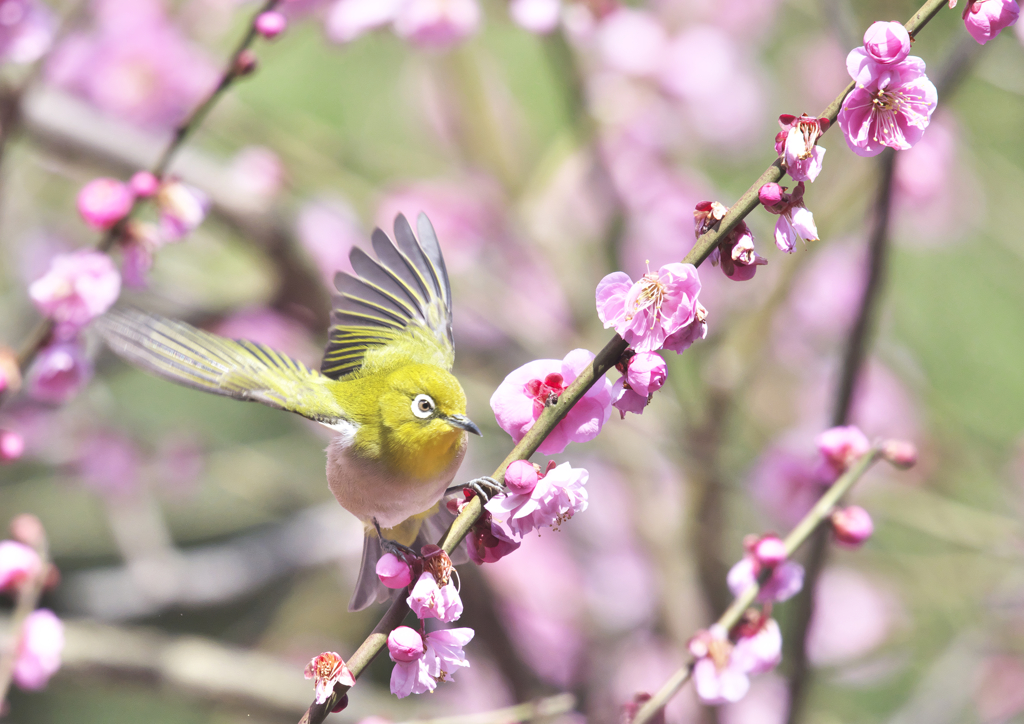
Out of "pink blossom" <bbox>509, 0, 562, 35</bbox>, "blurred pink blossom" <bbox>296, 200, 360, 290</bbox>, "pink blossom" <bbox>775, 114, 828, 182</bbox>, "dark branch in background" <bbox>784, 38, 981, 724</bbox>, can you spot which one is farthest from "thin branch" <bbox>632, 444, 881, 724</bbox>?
"blurred pink blossom" <bbox>296, 200, 360, 290</bbox>

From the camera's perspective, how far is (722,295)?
2.53 metres

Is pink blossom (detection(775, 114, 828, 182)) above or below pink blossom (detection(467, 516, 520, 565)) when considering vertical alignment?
above

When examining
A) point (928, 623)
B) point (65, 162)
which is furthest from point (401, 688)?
point (928, 623)

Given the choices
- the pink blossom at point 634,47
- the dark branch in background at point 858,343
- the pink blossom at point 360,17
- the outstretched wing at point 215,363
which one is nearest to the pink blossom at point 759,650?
the dark branch in background at point 858,343

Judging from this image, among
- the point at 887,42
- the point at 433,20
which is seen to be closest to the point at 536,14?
the point at 433,20

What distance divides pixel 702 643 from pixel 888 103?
54 cm

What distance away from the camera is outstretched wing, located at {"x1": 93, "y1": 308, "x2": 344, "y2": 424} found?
932mm

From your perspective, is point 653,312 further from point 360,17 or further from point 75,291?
point 360,17

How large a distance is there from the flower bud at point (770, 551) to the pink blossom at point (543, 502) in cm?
23

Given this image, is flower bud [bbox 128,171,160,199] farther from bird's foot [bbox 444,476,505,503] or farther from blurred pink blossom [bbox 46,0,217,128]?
blurred pink blossom [bbox 46,0,217,128]

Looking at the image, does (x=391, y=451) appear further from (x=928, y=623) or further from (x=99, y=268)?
(x=928, y=623)

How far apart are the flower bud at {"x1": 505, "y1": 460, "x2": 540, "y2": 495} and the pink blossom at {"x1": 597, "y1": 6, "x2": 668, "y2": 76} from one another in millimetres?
2029

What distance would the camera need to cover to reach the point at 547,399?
769 mm

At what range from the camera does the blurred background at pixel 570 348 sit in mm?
1859
